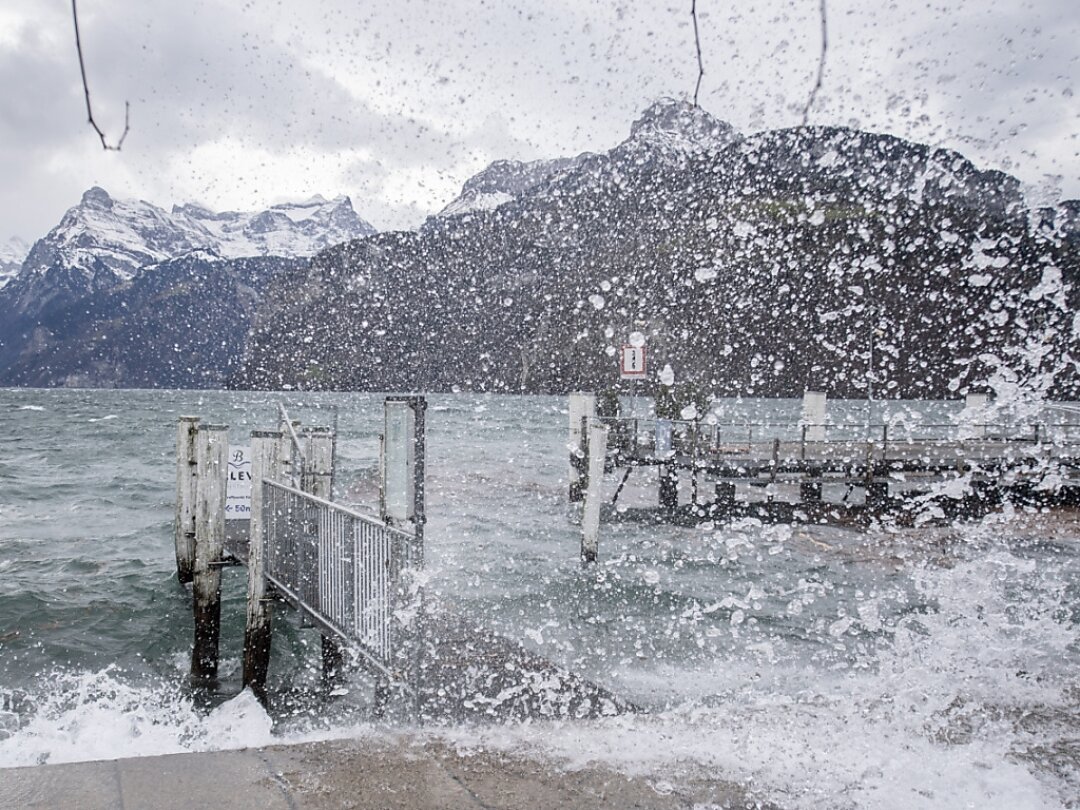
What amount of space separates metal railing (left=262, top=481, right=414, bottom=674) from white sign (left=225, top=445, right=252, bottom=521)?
362cm

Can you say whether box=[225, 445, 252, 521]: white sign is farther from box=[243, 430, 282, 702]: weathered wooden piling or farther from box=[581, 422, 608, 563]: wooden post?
box=[581, 422, 608, 563]: wooden post

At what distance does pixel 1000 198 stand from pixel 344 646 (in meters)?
8.78

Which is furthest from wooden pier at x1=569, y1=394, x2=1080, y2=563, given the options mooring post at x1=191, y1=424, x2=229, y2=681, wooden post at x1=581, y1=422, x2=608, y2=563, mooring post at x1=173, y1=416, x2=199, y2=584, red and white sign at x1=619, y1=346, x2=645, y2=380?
mooring post at x1=191, y1=424, x2=229, y2=681

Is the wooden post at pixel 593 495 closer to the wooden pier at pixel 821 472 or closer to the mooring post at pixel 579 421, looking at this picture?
the wooden pier at pixel 821 472

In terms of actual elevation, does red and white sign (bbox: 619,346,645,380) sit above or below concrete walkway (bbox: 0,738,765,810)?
above

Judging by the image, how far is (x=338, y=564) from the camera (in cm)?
665

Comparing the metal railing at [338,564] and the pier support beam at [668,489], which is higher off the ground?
the metal railing at [338,564]

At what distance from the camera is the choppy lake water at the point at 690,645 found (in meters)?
4.66

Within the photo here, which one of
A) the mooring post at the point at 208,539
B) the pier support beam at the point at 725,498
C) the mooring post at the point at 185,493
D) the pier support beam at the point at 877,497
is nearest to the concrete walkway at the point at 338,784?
the mooring post at the point at 208,539

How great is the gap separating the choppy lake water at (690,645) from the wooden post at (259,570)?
1.62 ft

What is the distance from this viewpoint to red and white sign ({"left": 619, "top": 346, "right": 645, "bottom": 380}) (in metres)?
21.6

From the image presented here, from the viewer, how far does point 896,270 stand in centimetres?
16275

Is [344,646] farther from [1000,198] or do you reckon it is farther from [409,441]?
[1000,198]

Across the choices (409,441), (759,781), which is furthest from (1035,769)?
(409,441)
